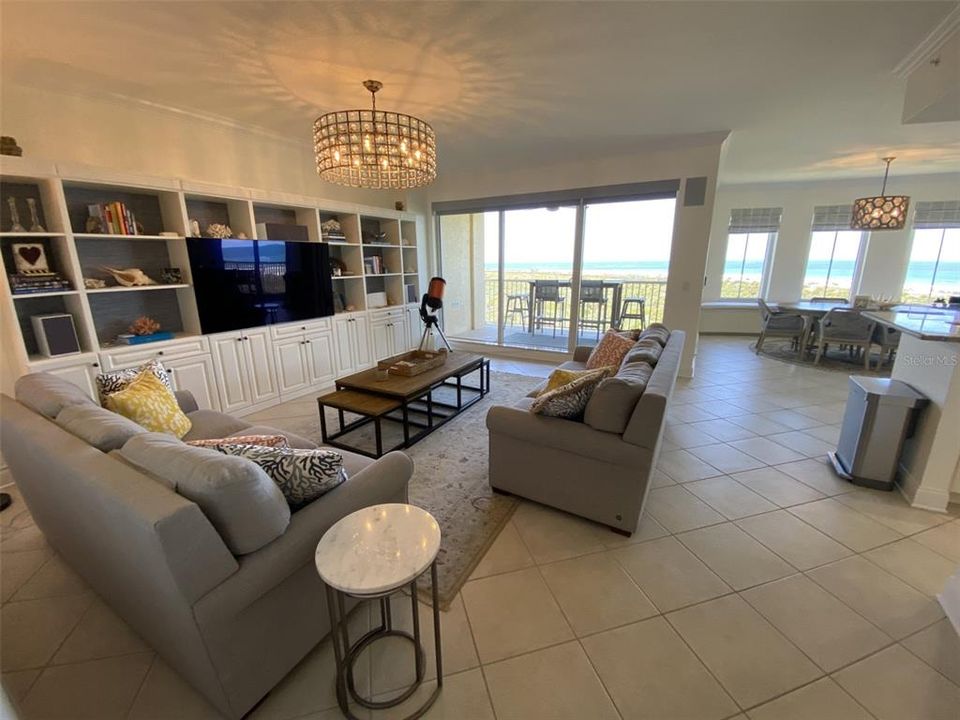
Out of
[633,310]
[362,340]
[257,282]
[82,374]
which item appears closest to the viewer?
[82,374]

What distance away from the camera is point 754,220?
6.91m

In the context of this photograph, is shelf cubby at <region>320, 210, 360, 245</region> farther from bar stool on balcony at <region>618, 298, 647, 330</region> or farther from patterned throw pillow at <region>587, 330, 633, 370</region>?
bar stool on balcony at <region>618, 298, 647, 330</region>

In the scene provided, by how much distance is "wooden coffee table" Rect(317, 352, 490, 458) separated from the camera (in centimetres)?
279

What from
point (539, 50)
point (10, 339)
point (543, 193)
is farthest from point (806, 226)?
point (10, 339)

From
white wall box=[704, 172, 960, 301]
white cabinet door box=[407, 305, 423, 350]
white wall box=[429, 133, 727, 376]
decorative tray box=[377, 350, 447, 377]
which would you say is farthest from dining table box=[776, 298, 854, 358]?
white cabinet door box=[407, 305, 423, 350]

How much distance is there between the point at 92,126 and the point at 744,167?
281 inches

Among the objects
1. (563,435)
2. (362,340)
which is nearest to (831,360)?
(563,435)

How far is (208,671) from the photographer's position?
1136 millimetres

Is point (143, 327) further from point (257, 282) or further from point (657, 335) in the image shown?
point (657, 335)

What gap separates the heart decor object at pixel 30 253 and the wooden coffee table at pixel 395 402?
6.57 feet

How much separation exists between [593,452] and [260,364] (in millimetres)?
3266

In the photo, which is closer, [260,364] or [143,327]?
[143,327]

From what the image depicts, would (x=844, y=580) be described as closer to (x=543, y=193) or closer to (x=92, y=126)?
(x=543, y=193)

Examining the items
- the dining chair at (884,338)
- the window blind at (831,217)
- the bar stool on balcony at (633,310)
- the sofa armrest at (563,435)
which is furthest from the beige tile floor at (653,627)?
the window blind at (831,217)
